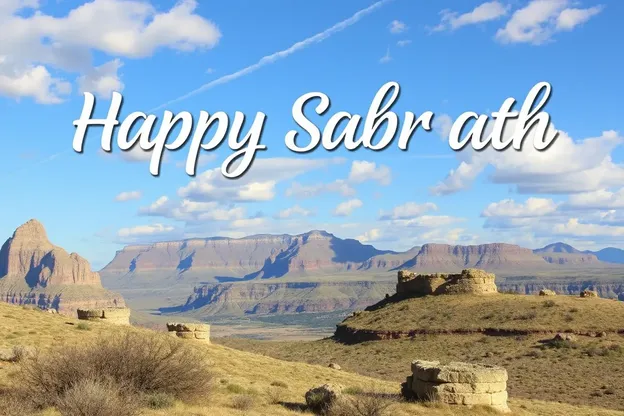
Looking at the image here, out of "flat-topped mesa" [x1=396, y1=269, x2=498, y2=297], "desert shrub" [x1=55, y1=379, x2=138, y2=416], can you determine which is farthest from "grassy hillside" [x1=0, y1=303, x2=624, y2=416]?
"flat-topped mesa" [x1=396, y1=269, x2=498, y2=297]

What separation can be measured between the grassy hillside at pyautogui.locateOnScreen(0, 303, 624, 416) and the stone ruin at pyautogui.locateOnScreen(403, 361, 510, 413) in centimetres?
38

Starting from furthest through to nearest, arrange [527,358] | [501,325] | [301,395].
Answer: [501,325], [527,358], [301,395]

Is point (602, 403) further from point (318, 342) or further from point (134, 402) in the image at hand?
point (318, 342)

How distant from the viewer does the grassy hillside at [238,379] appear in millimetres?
18766

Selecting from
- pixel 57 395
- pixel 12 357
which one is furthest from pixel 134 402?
pixel 12 357

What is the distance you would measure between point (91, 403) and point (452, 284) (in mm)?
50373

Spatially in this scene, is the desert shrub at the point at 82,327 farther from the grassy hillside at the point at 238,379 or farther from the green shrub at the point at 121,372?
the green shrub at the point at 121,372

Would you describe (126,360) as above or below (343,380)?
above

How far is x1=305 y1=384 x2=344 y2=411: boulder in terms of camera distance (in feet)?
61.5

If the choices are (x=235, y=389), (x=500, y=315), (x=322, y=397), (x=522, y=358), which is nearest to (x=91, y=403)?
(x=322, y=397)

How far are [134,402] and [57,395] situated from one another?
1.76 m

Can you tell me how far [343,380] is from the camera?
28.7 m

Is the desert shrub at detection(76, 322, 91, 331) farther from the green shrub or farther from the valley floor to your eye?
the valley floor

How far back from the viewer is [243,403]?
749 inches
